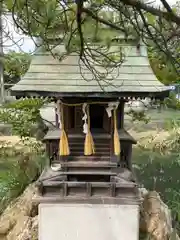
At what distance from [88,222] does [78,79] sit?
1592 millimetres

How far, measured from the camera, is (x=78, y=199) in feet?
12.9

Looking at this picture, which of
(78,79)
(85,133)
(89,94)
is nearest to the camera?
(89,94)

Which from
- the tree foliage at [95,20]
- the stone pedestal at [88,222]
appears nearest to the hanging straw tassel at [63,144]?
the stone pedestal at [88,222]

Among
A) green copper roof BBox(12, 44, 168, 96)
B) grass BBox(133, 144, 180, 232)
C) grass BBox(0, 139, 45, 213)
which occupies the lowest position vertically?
grass BBox(133, 144, 180, 232)

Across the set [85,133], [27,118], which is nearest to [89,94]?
[85,133]

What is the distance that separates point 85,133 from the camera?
388 centimetres

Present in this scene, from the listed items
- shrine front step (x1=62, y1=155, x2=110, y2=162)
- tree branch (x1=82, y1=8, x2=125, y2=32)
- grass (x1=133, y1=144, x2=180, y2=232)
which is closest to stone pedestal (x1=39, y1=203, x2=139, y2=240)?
shrine front step (x1=62, y1=155, x2=110, y2=162)

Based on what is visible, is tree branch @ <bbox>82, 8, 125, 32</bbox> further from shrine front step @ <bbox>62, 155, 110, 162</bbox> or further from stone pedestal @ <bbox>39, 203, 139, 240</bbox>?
stone pedestal @ <bbox>39, 203, 139, 240</bbox>

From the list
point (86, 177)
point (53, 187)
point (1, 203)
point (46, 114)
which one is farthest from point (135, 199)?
point (46, 114)

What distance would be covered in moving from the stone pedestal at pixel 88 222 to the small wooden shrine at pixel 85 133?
0.10 meters

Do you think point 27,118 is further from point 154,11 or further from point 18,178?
point 154,11

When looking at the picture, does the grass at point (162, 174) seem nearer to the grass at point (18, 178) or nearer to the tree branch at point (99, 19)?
the grass at point (18, 178)

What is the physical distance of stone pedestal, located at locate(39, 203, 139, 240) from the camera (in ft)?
13.0

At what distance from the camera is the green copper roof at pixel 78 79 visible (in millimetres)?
3594
